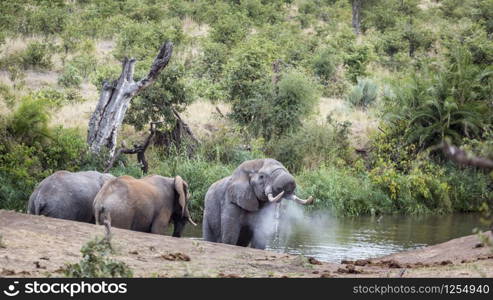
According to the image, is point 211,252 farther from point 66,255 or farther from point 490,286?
point 490,286

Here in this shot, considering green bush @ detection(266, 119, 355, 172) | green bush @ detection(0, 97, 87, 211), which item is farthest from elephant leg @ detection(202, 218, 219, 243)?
green bush @ detection(266, 119, 355, 172)

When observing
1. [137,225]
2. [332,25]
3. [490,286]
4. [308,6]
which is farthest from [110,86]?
[308,6]

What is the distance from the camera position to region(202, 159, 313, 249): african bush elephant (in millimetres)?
12336

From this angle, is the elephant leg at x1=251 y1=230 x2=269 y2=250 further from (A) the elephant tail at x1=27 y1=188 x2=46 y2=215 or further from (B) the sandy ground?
(A) the elephant tail at x1=27 y1=188 x2=46 y2=215

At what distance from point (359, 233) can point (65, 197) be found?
6409mm

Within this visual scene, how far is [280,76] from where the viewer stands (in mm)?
24734

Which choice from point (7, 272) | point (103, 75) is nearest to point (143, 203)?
point (7, 272)

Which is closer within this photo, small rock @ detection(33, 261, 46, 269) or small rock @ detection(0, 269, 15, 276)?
small rock @ detection(0, 269, 15, 276)

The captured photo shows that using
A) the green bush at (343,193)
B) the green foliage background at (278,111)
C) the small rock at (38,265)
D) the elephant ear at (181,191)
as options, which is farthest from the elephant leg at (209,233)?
the green bush at (343,193)

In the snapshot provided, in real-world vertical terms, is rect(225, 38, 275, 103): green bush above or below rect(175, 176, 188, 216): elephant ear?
above

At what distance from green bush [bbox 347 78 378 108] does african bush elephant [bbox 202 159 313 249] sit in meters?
Answer: 14.5

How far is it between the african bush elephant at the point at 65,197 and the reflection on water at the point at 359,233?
326cm

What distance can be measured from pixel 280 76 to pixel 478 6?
14.2 m

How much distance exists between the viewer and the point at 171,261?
9492mm
